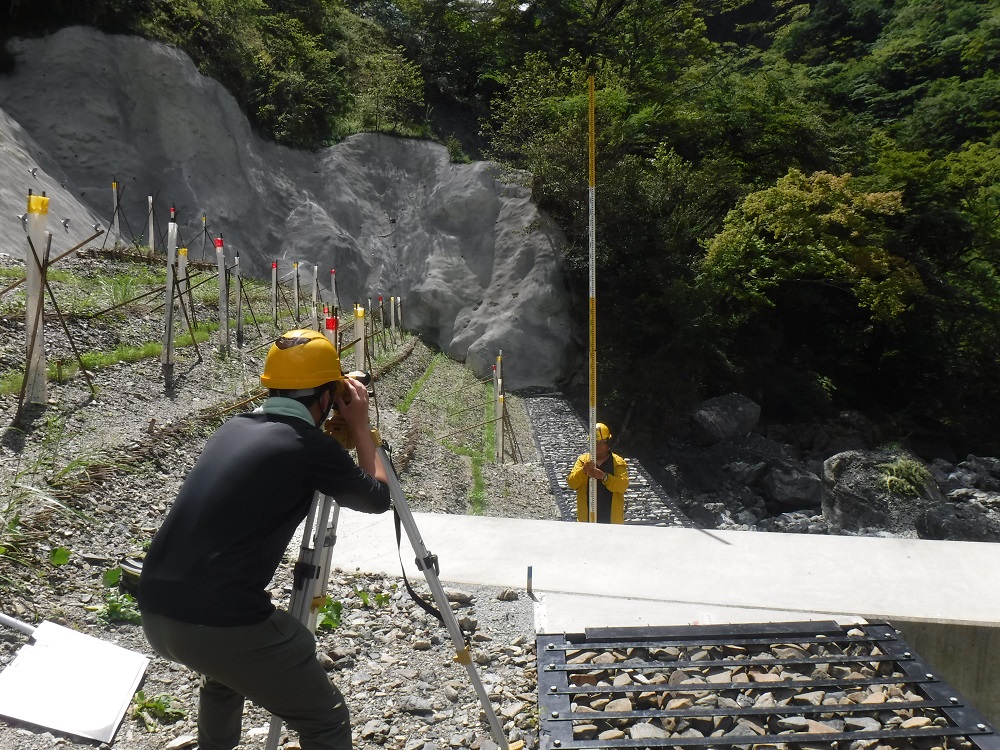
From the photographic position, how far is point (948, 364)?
74.0 feet

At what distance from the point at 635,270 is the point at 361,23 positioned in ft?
A: 53.5

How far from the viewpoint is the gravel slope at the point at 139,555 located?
3.37 m

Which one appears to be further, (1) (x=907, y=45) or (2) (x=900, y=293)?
(1) (x=907, y=45)

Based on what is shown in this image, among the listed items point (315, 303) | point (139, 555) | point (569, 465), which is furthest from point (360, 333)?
point (569, 465)

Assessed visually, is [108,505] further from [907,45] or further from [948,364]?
[907,45]

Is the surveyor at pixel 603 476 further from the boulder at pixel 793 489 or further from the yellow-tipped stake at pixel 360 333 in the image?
the boulder at pixel 793 489

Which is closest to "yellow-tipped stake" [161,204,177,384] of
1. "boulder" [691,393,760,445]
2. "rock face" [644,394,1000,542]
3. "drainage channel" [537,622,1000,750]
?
"drainage channel" [537,622,1000,750]

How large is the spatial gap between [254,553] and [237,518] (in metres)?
0.13

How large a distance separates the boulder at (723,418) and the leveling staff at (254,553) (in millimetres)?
17111

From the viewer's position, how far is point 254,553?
7.67 feet

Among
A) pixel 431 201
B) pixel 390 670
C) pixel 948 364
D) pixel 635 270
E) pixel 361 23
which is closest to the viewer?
pixel 390 670

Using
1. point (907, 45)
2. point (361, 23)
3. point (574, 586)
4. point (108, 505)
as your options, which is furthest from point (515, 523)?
point (907, 45)

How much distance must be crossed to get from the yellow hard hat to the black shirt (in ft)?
0.53

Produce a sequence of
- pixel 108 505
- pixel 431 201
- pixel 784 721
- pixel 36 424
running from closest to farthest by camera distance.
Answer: pixel 784 721, pixel 108 505, pixel 36 424, pixel 431 201
